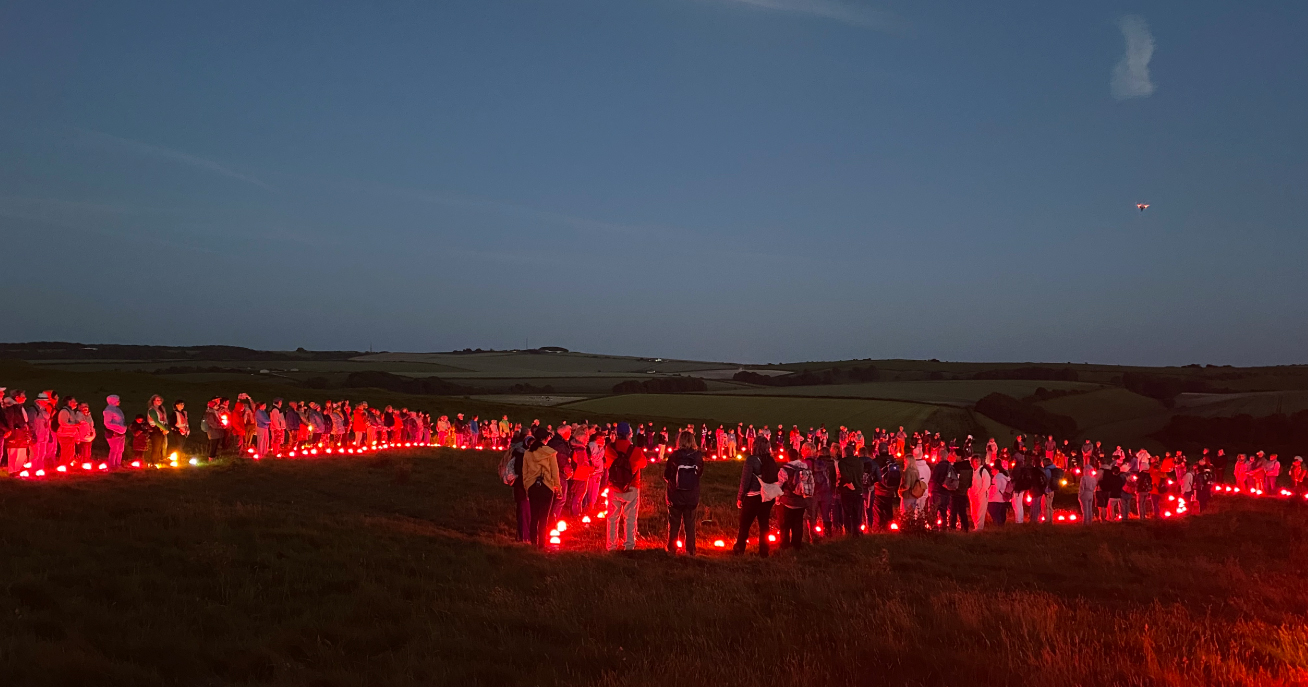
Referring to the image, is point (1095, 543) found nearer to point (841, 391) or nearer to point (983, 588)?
point (983, 588)

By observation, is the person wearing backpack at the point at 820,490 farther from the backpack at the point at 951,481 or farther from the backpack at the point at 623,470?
Result: the backpack at the point at 623,470

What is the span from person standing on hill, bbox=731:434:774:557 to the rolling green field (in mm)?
67474

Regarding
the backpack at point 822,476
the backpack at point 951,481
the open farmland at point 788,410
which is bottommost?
the open farmland at point 788,410

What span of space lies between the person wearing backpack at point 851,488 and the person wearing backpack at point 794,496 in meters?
2.09

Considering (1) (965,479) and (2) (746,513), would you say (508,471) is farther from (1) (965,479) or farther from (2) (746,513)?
(1) (965,479)

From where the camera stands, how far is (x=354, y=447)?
30531 millimetres

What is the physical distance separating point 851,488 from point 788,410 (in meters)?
58.4

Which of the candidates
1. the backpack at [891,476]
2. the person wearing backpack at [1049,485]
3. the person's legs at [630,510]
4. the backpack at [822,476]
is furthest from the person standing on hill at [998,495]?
the person's legs at [630,510]

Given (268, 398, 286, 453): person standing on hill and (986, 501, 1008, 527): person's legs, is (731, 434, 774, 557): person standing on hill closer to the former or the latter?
(986, 501, 1008, 527): person's legs

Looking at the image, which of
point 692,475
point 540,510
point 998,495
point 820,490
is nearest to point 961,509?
point 998,495

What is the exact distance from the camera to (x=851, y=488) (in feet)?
52.6

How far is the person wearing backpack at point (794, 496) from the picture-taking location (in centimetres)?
1327

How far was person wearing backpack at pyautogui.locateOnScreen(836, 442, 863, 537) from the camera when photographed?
1605 cm

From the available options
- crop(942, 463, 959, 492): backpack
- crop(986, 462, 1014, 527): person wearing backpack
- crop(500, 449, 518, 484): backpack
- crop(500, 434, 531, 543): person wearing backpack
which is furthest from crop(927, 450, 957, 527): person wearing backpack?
crop(500, 449, 518, 484): backpack
